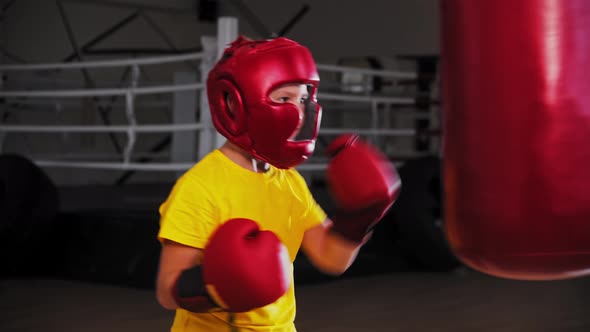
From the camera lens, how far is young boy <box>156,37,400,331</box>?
29.6 inches

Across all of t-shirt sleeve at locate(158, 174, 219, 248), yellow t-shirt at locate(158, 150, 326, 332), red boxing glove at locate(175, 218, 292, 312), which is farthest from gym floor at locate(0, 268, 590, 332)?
red boxing glove at locate(175, 218, 292, 312)

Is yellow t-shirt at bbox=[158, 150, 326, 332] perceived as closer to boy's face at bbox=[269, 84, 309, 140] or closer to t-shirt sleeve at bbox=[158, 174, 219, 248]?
t-shirt sleeve at bbox=[158, 174, 219, 248]

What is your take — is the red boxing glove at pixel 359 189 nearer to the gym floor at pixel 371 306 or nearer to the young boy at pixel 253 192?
the young boy at pixel 253 192

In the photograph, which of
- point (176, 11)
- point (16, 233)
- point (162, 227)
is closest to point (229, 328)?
point (162, 227)

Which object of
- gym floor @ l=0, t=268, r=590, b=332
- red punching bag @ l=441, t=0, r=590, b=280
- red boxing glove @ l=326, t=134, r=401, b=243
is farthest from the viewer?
gym floor @ l=0, t=268, r=590, b=332

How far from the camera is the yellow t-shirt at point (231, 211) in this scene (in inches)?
34.3

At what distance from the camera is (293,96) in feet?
2.89

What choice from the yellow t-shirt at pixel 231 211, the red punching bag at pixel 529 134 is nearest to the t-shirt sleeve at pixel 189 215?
the yellow t-shirt at pixel 231 211

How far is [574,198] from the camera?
0.68 m

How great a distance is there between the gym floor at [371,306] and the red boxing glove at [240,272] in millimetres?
1505

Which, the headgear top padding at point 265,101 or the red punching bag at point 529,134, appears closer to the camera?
the red punching bag at point 529,134

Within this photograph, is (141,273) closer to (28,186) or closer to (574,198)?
(28,186)

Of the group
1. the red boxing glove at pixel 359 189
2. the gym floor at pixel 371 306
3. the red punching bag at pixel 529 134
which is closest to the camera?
the red punching bag at pixel 529 134

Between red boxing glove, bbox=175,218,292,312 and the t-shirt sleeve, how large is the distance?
10 cm
